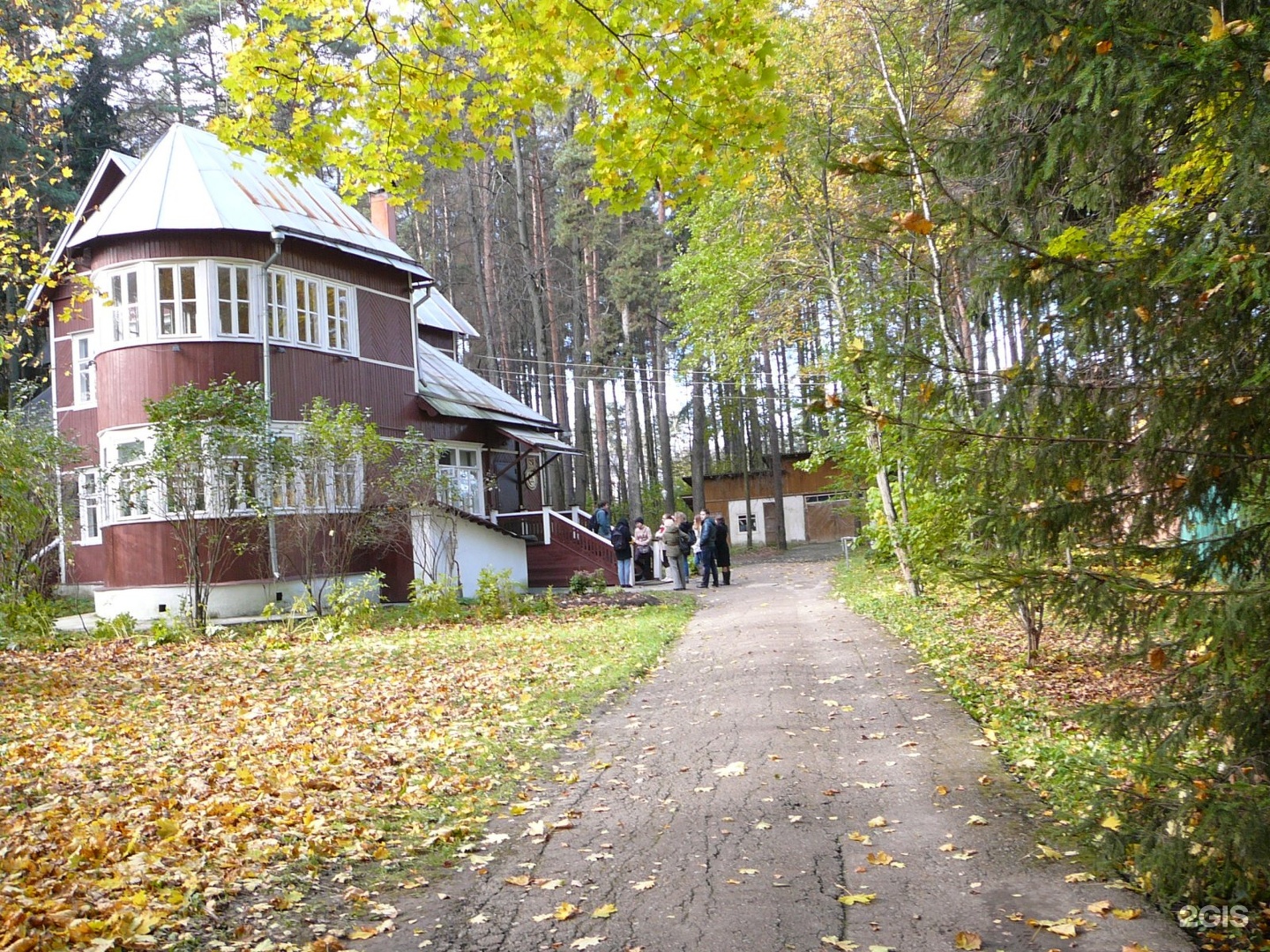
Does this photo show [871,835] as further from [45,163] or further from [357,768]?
[45,163]

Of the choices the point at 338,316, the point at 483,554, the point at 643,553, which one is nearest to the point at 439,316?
the point at 338,316

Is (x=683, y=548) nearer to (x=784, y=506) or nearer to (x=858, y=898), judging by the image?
(x=858, y=898)

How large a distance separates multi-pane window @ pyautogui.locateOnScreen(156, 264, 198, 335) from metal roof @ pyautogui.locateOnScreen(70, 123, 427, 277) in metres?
0.80

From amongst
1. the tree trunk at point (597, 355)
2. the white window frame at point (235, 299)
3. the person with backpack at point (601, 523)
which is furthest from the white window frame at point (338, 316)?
the tree trunk at point (597, 355)

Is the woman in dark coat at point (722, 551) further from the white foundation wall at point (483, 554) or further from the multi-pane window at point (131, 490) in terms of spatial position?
the multi-pane window at point (131, 490)

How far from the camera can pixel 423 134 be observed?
8.02m

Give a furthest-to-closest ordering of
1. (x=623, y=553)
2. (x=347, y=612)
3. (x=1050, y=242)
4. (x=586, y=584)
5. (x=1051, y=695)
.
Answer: (x=623, y=553) → (x=586, y=584) → (x=347, y=612) → (x=1051, y=695) → (x=1050, y=242)

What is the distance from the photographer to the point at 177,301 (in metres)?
19.0

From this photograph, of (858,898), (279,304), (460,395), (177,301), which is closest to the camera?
(858,898)

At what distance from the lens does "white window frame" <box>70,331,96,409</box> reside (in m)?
23.7

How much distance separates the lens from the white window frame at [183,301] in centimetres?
1900

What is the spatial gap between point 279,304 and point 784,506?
3079cm

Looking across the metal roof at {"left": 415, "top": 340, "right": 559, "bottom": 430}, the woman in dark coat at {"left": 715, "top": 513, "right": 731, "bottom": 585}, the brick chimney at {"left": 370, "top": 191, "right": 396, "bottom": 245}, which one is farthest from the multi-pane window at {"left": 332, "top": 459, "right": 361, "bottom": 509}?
the brick chimney at {"left": 370, "top": 191, "right": 396, "bottom": 245}

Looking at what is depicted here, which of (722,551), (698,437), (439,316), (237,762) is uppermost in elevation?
(439,316)
